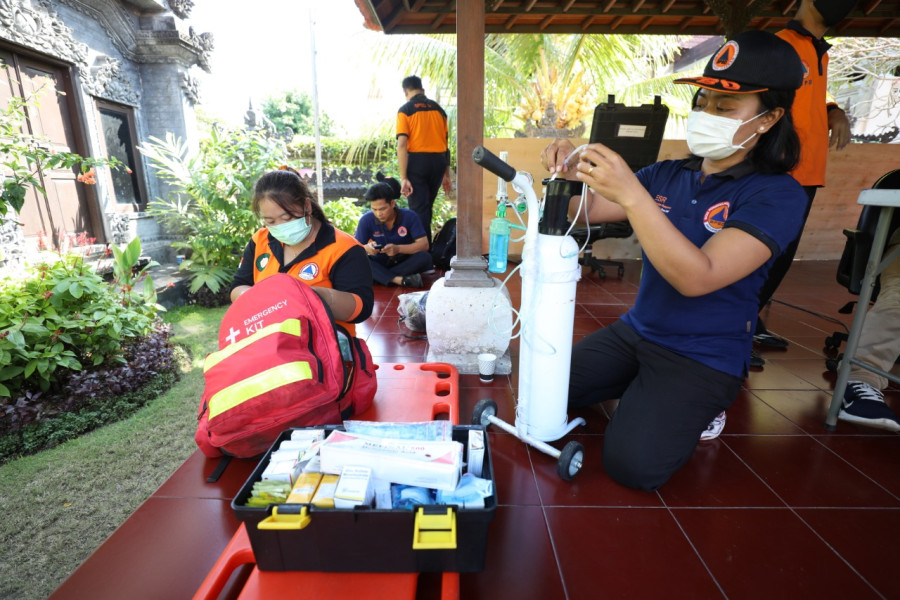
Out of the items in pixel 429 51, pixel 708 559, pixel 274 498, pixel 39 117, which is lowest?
pixel 708 559

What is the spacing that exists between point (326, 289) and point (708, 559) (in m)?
1.66

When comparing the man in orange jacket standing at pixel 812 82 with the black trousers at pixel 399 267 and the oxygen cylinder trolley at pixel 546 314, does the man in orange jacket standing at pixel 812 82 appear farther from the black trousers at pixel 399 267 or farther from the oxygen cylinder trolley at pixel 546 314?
the black trousers at pixel 399 267

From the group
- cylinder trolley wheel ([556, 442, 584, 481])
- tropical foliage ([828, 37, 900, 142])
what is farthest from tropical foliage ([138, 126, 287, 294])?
tropical foliage ([828, 37, 900, 142])

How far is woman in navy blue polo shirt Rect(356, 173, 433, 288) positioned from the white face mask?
9.63 ft

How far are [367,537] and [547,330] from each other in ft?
3.05

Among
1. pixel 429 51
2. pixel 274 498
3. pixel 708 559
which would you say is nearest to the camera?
pixel 274 498

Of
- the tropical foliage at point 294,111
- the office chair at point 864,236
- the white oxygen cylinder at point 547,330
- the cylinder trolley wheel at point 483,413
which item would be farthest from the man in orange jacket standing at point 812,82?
the tropical foliage at point 294,111

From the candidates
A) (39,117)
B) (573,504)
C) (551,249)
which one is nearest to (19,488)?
(573,504)

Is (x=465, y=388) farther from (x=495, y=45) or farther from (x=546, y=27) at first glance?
(x=495, y=45)

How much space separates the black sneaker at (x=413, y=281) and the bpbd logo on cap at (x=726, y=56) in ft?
10.6

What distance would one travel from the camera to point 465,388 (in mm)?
2455

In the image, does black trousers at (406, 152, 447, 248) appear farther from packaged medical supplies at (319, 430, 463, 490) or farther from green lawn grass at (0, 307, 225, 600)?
packaged medical supplies at (319, 430, 463, 490)

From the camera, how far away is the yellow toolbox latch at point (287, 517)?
1.07 metres

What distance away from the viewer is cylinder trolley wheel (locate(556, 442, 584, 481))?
1.64m
